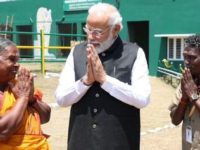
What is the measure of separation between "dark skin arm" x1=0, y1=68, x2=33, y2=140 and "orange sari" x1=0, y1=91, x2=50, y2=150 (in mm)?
47

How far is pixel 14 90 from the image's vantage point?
Answer: 2.78 metres

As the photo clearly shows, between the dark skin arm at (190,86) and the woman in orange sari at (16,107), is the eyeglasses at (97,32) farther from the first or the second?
the dark skin arm at (190,86)

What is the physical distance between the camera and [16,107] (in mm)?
2719

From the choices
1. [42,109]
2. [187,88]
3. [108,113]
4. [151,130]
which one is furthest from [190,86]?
[151,130]

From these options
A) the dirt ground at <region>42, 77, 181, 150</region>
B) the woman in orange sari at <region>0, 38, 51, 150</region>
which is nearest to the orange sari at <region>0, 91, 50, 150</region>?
the woman in orange sari at <region>0, 38, 51, 150</region>

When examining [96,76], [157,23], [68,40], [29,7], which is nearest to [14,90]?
[96,76]

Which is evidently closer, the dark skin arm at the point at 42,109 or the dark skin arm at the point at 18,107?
the dark skin arm at the point at 18,107

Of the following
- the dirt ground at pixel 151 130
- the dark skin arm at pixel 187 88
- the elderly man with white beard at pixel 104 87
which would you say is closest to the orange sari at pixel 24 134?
the elderly man with white beard at pixel 104 87

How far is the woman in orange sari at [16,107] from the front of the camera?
271 centimetres

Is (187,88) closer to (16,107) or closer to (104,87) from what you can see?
(104,87)

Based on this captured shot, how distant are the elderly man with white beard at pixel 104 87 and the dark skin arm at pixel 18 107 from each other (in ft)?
1.22

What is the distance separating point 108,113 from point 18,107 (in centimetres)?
63

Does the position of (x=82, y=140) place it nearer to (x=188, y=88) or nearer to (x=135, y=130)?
(x=135, y=130)

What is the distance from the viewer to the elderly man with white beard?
9.82 feet
